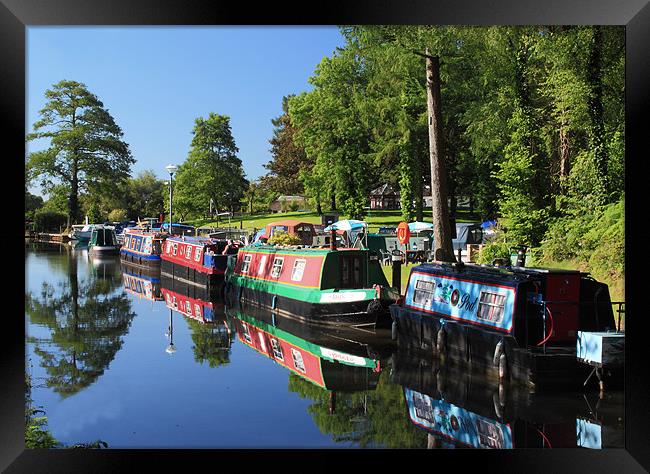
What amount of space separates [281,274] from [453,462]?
47.4ft

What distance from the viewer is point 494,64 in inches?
1142

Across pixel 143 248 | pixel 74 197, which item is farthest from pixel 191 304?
pixel 74 197

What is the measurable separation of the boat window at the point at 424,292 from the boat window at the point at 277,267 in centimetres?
675

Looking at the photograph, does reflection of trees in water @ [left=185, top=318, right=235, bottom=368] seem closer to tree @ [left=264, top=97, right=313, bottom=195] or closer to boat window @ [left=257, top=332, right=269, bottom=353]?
boat window @ [left=257, top=332, right=269, bottom=353]

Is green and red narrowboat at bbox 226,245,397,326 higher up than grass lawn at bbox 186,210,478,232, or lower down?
lower down

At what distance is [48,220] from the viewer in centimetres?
6406

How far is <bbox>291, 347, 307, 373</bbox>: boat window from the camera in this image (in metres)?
14.2

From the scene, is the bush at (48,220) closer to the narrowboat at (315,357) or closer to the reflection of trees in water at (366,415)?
the narrowboat at (315,357)

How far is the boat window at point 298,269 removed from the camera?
19913 millimetres

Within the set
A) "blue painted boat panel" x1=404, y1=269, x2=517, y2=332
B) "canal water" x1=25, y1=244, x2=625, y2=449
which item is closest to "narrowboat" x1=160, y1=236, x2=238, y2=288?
"canal water" x1=25, y1=244, x2=625, y2=449

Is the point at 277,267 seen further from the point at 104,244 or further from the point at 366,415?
the point at 104,244

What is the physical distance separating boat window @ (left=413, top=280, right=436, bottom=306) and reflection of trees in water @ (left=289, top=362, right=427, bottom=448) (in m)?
2.44
